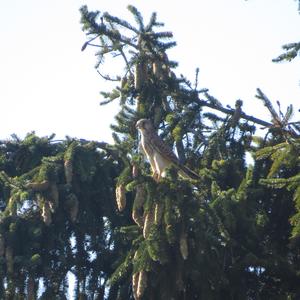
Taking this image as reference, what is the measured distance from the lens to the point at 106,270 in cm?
910

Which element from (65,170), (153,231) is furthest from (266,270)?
(65,170)

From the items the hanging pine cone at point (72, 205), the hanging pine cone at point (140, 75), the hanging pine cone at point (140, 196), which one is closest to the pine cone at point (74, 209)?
the hanging pine cone at point (72, 205)

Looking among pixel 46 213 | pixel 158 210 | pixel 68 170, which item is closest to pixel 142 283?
pixel 158 210

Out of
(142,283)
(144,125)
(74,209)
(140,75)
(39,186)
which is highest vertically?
(140,75)

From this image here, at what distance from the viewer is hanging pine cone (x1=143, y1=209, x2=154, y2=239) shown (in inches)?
290

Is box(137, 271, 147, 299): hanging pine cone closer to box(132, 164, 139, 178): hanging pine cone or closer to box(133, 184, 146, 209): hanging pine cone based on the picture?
box(133, 184, 146, 209): hanging pine cone

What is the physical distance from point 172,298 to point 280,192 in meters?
1.97

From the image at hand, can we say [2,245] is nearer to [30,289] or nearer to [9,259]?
[9,259]

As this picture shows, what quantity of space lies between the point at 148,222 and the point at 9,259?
4.97 ft

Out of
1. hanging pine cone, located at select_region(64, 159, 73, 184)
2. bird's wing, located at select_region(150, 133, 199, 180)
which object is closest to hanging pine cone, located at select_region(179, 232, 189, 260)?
hanging pine cone, located at select_region(64, 159, 73, 184)

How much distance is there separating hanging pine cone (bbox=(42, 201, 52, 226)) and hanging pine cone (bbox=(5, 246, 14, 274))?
1.42ft

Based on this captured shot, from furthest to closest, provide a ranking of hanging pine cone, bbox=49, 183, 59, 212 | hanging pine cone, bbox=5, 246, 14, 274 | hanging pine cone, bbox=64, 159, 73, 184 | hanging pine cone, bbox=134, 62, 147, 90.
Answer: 1. hanging pine cone, bbox=134, 62, 147, 90
2. hanging pine cone, bbox=64, 159, 73, 184
3. hanging pine cone, bbox=49, 183, 59, 212
4. hanging pine cone, bbox=5, 246, 14, 274

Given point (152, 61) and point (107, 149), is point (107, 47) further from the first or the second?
point (107, 149)

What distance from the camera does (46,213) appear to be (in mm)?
8297
